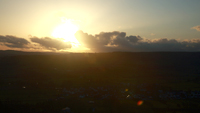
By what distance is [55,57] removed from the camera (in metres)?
196

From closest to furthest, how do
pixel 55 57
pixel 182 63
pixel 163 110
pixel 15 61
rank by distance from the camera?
pixel 163 110 → pixel 15 61 → pixel 182 63 → pixel 55 57

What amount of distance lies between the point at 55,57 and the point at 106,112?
168 metres

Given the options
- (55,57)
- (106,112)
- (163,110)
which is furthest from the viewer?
(55,57)

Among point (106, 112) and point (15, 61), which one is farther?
point (15, 61)

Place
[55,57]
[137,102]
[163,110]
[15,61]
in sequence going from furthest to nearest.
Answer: [55,57] < [15,61] < [137,102] < [163,110]

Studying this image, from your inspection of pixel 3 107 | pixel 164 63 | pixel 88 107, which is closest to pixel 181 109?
pixel 88 107

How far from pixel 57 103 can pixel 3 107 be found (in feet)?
48.7

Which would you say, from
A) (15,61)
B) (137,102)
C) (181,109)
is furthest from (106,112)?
(15,61)

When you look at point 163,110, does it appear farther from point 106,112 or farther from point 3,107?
point 3,107

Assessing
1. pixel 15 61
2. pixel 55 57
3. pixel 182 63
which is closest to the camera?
pixel 15 61

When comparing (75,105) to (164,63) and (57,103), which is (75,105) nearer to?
(57,103)

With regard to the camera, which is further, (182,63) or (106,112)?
(182,63)

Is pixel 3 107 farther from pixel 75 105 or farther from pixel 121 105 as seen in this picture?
pixel 121 105

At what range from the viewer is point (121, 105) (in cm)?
4728
